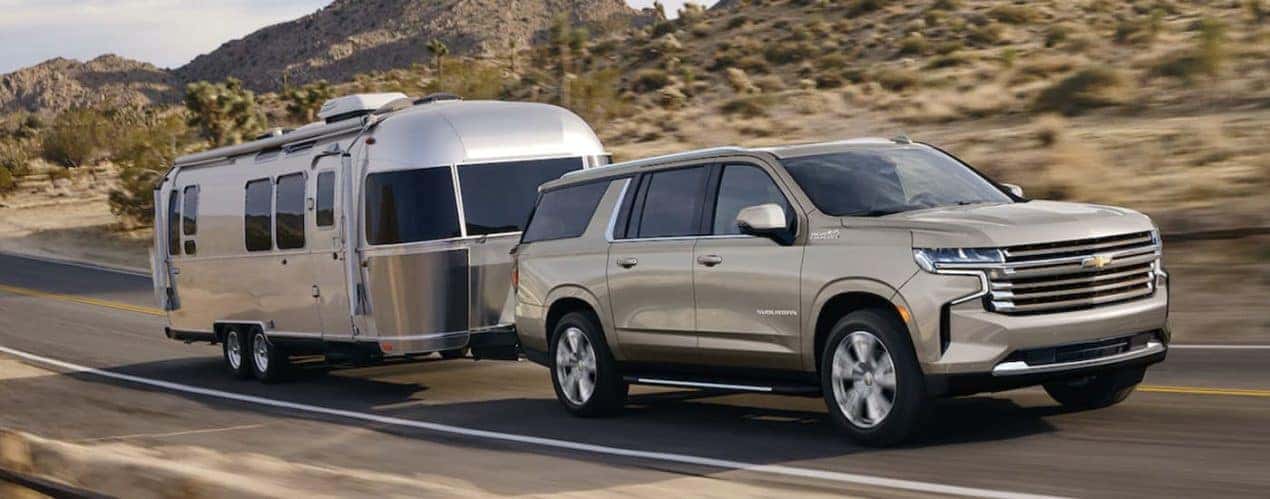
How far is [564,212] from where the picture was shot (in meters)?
12.6

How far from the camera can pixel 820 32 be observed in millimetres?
59344

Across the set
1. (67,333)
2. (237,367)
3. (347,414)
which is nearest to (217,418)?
(347,414)

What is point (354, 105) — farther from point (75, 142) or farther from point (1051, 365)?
point (75, 142)

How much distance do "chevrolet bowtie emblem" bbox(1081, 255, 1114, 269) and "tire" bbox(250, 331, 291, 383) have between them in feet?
33.9

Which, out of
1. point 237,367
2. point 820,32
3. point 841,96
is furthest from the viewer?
point 820,32

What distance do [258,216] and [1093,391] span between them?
9799 mm

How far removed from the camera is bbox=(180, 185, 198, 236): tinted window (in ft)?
61.1

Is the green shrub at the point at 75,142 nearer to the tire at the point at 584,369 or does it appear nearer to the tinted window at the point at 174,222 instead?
the tinted window at the point at 174,222

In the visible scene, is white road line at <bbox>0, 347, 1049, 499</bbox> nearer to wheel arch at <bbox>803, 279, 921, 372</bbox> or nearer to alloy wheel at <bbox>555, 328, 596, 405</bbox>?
alloy wheel at <bbox>555, 328, 596, 405</bbox>

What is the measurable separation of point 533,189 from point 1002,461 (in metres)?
7.00

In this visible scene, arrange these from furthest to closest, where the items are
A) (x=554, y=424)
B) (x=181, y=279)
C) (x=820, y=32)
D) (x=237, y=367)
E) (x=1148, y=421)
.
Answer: (x=820, y=32) < (x=181, y=279) < (x=237, y=367) < (x=554, y=424) < (x=1148, y=421)

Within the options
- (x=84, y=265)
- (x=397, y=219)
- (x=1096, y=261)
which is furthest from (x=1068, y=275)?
(x=84, y=265)

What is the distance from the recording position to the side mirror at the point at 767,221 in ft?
32.2

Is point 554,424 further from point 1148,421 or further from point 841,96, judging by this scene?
point 841,96
